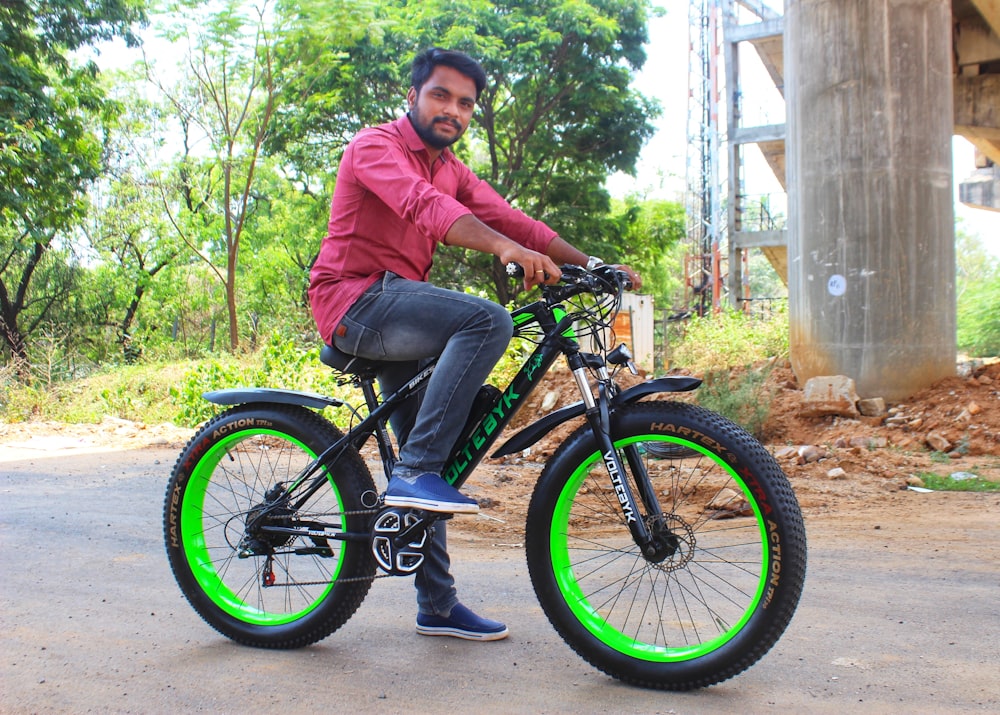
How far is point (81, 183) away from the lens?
56.8 ft

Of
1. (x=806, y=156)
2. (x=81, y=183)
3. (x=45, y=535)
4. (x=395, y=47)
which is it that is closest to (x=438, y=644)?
(x=45, y=535)

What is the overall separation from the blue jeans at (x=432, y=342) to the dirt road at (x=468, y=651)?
513 millimetres

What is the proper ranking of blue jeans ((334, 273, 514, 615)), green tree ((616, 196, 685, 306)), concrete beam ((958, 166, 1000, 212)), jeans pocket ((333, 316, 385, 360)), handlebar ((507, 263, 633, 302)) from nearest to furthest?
handlebar ((507, 263, 633, 302)) < blue jeans ((334, 273, 514, 615)) < jeans pocket ((333, 316, 385, 360)) < green tree ((616, 196, 685, 306)) < concrete beam ((958, 166, 1000, 212))

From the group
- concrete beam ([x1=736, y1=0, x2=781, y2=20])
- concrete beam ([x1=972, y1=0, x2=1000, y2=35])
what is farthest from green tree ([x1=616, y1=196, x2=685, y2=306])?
concrete beam ([x1=972, y1=0, x2=1000, y2=35])

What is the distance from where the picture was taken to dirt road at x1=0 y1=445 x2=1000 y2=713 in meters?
2.84

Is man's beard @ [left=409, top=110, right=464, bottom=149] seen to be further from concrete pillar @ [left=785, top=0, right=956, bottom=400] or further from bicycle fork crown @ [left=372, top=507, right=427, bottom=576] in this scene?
concrete pillar @ [left=785, top=0, right=956, bottom=400]

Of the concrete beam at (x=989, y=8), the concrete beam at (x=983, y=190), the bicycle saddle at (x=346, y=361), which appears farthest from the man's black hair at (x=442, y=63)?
the concrete beam at (x=983, y=190)

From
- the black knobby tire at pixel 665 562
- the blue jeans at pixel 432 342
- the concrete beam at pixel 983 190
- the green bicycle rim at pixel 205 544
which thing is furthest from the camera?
the concrete beam at pixel 983 190

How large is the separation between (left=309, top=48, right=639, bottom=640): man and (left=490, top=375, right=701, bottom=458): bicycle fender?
21cm

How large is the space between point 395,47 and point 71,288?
11.3 meters

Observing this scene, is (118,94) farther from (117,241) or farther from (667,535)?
(667,535)

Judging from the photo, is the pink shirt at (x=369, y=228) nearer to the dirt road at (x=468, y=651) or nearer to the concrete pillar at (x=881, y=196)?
the dirt road at (x=468, y=651)

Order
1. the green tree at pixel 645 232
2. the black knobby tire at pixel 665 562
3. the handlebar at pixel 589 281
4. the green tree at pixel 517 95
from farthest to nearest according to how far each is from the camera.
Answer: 1. the green tree at pixel 645 232
2. the green tree at pixel 517 95
3. the handlebar at pixel 589 281
4. the black knobby tire at pixel 665 562

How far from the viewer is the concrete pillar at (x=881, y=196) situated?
11.1 m
